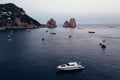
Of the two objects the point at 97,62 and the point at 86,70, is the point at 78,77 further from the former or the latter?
the point at 97,62

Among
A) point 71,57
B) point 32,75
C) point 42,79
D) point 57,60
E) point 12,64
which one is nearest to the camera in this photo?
point 42,79

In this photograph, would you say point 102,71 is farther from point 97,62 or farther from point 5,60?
point 5,60

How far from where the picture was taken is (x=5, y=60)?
10675 cm

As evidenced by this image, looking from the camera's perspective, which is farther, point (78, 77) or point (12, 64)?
point (12, 64)

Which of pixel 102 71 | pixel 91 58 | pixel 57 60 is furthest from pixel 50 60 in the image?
pixel 102 71

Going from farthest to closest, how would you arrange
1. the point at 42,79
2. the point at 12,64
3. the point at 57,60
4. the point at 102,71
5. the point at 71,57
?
1. the point at 71,57
2. the point at 57,60
3. the point at 12,64
4. the point at 102,71
5. the point at 42,79

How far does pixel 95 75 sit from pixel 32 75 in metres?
27.6

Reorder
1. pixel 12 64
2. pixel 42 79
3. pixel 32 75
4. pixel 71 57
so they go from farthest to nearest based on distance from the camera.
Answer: pixel 71 57 < pixel 12 64 < pixel 32 75 < pixel 42 79

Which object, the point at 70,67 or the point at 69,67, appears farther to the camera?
the point at 70,67

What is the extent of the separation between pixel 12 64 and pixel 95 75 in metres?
44.2

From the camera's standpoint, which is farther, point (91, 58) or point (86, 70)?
point (91, 58)

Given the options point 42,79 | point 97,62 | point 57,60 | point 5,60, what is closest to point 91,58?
point 97,62

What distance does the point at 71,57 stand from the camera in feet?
370

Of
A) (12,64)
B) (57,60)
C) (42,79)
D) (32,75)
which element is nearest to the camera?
(42,79)
